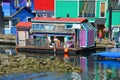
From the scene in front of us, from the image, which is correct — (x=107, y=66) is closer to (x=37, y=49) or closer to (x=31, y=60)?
(x=31, y=60)

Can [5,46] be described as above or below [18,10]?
below

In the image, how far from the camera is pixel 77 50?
172ft

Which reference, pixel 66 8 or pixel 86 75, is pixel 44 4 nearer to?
pixel 66 8

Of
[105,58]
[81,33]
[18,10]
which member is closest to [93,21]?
[18,10]

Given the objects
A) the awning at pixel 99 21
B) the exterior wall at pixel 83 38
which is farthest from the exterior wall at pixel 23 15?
the exterior wall at pixel 83 38

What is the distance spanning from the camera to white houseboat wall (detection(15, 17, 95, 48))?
54.3m

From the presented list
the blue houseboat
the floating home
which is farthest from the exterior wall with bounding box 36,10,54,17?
the floating home

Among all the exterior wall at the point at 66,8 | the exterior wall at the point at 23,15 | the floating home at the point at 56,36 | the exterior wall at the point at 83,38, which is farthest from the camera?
the exterior wall at the point at 23,15

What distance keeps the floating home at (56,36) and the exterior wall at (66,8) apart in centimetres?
1616

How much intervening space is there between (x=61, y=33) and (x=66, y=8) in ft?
60.7

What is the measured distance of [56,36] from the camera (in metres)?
55.3

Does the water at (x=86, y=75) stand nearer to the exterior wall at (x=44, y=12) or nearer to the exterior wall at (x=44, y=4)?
the exterior wall at (x=44, y=12)

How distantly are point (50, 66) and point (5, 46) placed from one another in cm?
2121

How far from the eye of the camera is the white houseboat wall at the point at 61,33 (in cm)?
5431
